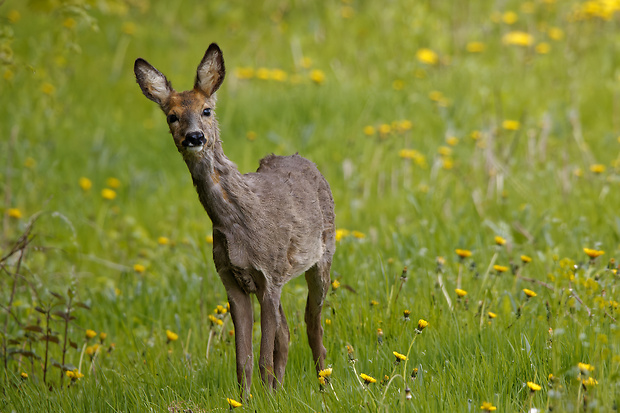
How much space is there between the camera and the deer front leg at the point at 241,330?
3.76 metres

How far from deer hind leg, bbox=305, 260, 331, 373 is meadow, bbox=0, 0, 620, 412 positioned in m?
0.13

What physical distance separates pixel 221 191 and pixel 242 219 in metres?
0.17

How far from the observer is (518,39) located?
35.1 feet

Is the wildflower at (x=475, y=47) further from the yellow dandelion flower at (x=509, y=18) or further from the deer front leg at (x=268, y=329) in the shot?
the deer front leg at (x=268, y=329)

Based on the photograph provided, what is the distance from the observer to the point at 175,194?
8.63 m

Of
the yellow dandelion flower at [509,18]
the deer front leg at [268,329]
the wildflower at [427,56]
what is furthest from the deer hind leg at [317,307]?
the yellow dandelion flower at [509,18]

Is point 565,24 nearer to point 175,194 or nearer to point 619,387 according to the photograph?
point 175,194

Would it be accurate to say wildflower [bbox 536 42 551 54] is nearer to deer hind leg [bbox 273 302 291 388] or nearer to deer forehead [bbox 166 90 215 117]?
deer hind leg [bbox 273 302 291 388]

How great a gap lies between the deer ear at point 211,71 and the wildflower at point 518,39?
786cm

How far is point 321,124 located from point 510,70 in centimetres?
305

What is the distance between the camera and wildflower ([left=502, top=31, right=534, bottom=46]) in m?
10.7

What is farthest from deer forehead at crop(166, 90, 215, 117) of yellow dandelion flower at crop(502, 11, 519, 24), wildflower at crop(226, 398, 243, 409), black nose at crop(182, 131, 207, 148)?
yellow dandelion flower at crop(502, 11, 519, 24)

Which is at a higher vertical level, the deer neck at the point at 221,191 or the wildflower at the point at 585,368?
the deer neck at the point at 221,191

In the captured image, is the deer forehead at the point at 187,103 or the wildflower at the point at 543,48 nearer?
the deer forehead at the point at 187,103
